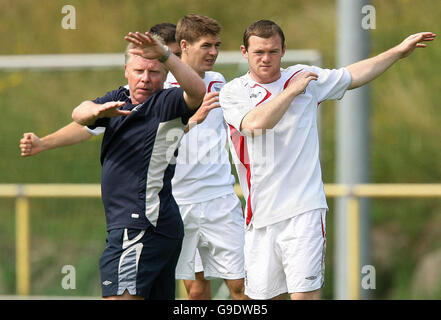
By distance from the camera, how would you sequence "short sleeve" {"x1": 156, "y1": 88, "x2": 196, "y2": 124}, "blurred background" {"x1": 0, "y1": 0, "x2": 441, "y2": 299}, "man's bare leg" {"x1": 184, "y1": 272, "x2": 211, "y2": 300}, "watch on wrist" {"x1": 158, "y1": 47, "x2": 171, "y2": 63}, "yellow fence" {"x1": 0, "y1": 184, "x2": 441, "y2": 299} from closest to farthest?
"watch on wrist" {"x1": 158, "y1": 47, "x2": 171, "y2": 63}
"short sleeve" {"x1": 156, "y1": 88, "x2": 196, "y2": 124}
"man's bare leg" {"x1": 184, "y1": 272, "x2": 211, "y2": 300}
"yellow fence" {"x1": 0, "y1": 184, "x2": 441, "y2": 299}
"blurred background" {"x1": 0, "y1": 0, "x2": 441, "y2": 299}

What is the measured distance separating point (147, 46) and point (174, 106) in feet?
1.37

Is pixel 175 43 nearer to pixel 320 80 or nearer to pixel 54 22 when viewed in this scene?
pixel 320 80

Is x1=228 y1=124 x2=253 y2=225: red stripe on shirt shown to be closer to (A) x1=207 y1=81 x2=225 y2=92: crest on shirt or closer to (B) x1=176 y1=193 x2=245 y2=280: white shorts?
(A) x1=207 y1=81 x2=225 y2=92: crest on shirt

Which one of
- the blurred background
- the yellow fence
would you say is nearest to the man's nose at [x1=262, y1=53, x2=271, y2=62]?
the yellow fence

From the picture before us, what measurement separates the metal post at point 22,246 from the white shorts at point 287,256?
2.96m

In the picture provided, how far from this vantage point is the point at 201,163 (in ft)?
19.7

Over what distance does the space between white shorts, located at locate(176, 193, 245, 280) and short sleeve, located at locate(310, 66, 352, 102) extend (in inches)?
50.4

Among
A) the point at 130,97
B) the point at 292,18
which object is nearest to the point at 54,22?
the point at 292,18

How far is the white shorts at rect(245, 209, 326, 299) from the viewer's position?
4.88 m

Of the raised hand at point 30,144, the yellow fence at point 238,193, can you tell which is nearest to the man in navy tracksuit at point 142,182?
the raised hand at point 30,144

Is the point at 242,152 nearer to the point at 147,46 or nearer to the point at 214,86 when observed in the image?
the point at 214,86

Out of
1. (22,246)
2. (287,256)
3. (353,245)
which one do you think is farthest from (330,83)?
(22,246)

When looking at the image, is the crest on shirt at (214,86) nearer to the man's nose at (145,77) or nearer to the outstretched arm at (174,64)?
the man's nose at (145,77)

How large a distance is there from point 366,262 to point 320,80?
2.31 meters
